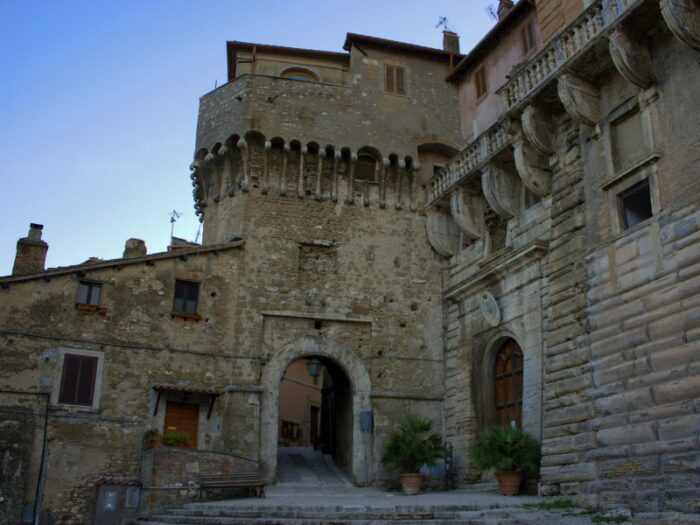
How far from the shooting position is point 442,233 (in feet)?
68.1

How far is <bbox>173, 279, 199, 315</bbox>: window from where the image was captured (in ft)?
59.8

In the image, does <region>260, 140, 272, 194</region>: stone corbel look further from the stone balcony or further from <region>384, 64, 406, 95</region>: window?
the stone balcony

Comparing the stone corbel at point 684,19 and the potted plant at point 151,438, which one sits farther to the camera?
the potted plant at point 151,438

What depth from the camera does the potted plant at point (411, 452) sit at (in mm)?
16922

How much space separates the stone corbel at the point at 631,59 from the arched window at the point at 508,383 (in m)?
6.47

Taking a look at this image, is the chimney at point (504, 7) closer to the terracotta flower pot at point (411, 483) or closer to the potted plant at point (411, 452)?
the potted plant at point (411, 452)

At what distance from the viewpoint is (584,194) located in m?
14.5

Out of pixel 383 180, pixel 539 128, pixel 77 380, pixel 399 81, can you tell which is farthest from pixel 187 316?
pixel 399 81

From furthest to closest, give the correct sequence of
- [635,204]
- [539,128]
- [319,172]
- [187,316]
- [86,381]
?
[319,172], [187,316], [86,381], [539,128], [635,204]

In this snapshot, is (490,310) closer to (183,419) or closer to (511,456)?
(511,456)

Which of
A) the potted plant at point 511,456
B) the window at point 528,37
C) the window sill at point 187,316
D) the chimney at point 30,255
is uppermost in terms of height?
the window at point 528,37

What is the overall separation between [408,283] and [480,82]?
643cm

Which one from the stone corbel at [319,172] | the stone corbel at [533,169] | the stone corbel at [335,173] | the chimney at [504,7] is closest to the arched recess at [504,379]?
the stone corbel at [533,169]

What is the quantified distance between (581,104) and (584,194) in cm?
175
